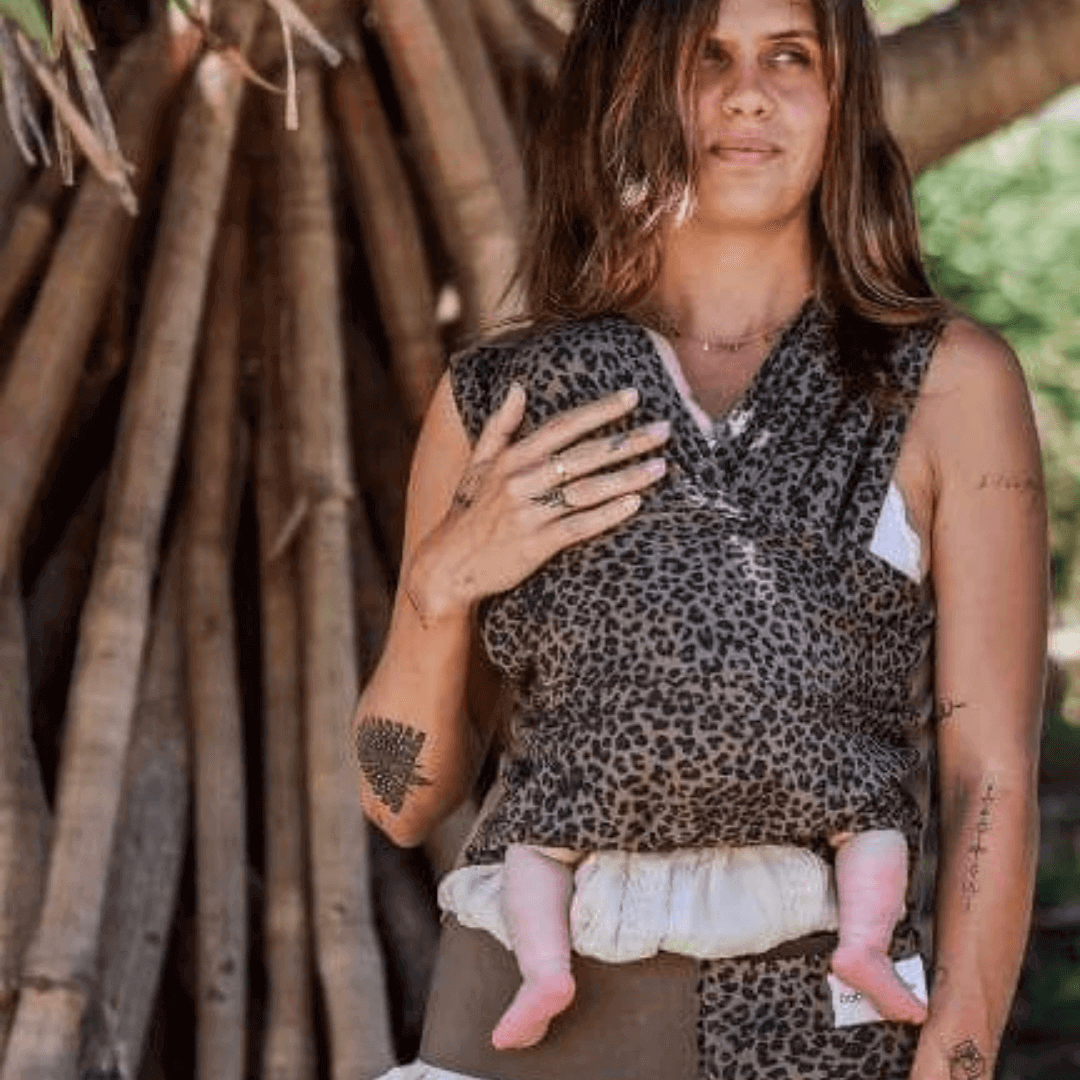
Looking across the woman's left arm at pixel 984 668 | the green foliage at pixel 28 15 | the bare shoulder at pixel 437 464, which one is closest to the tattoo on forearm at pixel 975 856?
the woman's left arm at pixel 984 668

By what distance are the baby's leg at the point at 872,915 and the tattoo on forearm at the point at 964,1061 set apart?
0.18ft

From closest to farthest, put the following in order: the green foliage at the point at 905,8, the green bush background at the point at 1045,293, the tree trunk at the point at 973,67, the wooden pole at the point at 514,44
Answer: the wooden pole at the point at 514,44 → the tree trunk at the point at 973,67 → the green bush background at the point at 1045,293 → the green foliage at the point at 905,8

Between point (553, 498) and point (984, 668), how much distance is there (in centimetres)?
43

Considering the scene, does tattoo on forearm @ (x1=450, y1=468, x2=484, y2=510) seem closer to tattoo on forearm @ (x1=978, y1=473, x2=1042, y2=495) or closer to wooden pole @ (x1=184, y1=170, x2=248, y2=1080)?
tattoo on forearm @ (x1=978, y1=473, x2=1042, y2=495)

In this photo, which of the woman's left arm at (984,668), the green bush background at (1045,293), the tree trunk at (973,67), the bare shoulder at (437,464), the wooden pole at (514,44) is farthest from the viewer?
the green bush background at (1045,293)

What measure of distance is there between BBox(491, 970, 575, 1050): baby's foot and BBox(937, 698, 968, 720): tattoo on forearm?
44 centimetres

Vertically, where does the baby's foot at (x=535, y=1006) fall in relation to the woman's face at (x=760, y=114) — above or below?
below

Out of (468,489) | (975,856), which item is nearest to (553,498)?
(468,489)

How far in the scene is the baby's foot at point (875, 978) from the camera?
3.34 metres

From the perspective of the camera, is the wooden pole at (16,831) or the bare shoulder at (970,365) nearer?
the bare shoulder at (970,365)

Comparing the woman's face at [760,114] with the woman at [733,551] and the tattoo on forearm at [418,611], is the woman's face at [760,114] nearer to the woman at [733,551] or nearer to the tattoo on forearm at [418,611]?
the woman at [733,551]

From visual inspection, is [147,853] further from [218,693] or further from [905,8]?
[905,8]

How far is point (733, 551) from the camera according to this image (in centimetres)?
344

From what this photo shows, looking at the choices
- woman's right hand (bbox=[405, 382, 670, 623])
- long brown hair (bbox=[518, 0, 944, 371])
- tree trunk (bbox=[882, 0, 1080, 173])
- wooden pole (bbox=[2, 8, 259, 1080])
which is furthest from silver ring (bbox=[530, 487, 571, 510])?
tree trunk (bbox=[882, 0, 1080, 173])
